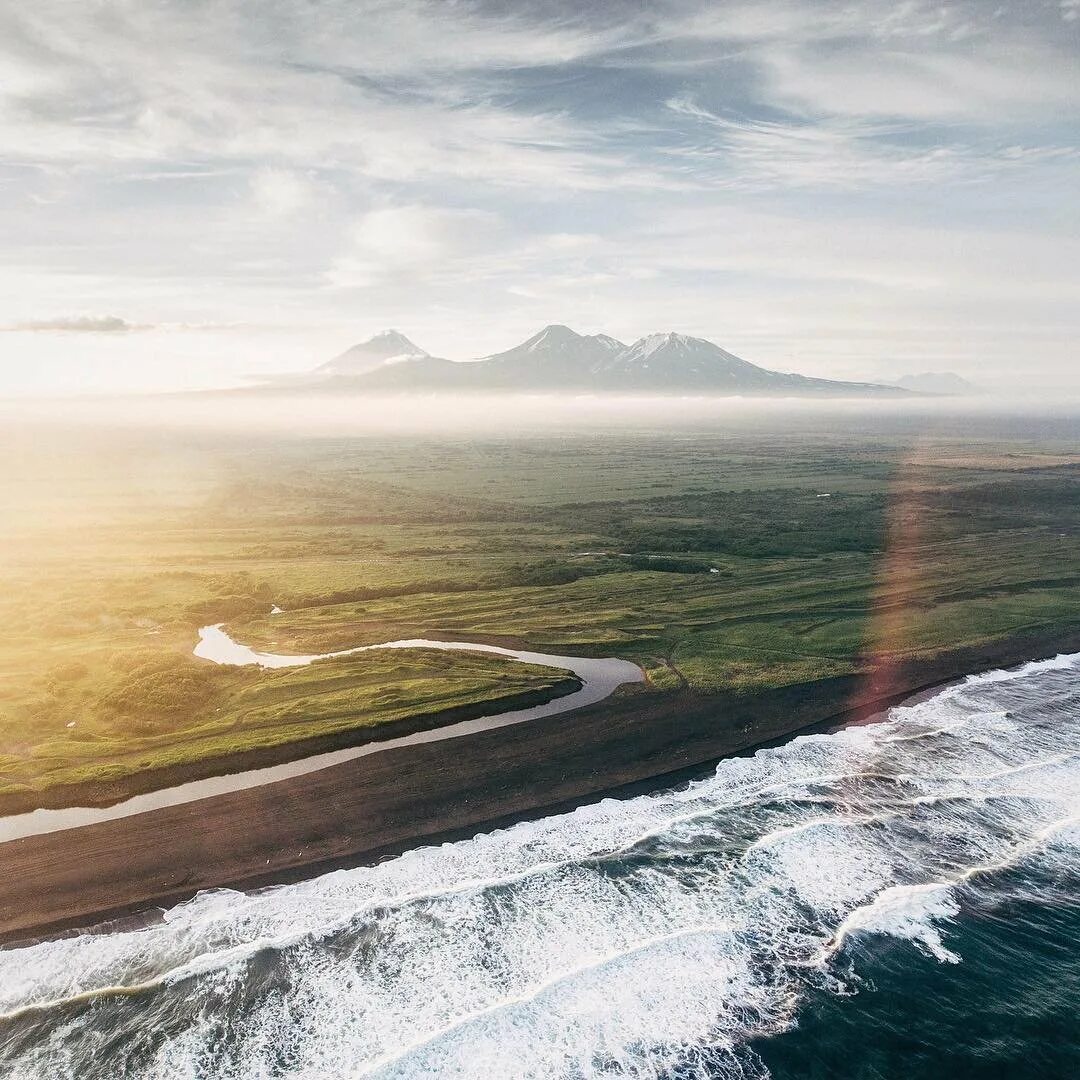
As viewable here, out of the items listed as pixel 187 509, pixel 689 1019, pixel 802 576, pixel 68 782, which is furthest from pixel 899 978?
pixel 187 509

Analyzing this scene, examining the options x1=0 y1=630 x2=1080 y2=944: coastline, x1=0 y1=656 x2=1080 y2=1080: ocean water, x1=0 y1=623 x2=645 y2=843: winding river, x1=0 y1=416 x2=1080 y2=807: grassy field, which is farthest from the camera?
x1=0 y1=416 x2=1080 y2=807: grassy field

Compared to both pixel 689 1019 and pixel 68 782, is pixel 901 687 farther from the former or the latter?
pixel 68 782

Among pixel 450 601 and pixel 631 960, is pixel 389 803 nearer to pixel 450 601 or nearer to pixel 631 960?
pixel 631 960

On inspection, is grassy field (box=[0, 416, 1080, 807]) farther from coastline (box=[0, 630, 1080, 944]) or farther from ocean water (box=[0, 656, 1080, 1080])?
ocean water (box=[0, 656, 1080, 1080])

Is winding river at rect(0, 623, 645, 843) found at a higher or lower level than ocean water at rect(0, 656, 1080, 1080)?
lower

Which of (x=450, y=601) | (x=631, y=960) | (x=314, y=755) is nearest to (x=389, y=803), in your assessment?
(x=314, y=755)

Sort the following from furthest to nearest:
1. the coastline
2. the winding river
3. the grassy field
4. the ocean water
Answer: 1. the grassy field
2. the winding river
3. the coastline
4. the ocean water

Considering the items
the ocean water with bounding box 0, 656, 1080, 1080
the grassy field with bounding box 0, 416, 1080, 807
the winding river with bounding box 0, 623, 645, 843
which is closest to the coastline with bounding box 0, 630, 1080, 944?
the winding river with bounding box 0, 623, 645, 843
